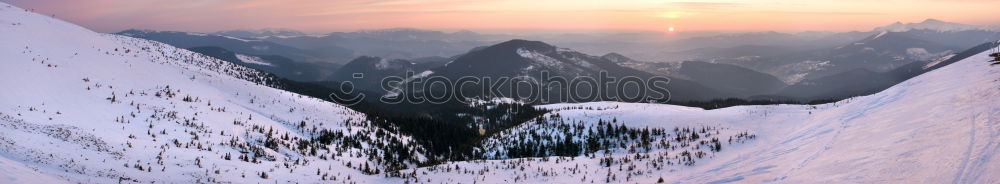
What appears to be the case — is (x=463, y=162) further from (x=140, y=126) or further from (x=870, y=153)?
(x=140, y=126)

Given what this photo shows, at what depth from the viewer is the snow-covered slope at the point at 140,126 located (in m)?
19.1

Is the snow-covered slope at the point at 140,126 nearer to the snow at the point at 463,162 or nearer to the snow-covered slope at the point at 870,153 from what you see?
the snow at the point at 463,162

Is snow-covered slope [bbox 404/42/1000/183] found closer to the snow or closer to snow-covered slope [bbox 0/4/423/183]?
the snow

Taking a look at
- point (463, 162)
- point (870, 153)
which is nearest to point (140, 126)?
point (463, 162)

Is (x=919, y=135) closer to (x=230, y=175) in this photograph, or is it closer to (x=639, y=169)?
(x=639, y=169)

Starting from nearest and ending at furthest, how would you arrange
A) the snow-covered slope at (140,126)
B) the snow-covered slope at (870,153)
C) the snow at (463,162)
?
the snow-covered slope at (870,153), the snow at (463,162), the snow-covered slope at (140,126)

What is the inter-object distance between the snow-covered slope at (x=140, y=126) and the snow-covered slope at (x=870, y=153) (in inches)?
388

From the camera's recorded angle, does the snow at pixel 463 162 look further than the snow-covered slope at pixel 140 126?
No

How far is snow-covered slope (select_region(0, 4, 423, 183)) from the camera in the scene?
19.1m

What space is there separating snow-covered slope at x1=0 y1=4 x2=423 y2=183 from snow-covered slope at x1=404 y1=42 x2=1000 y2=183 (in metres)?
9.86

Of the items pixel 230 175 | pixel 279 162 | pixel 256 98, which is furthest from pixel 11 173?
pixel 256 98

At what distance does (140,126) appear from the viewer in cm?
2970

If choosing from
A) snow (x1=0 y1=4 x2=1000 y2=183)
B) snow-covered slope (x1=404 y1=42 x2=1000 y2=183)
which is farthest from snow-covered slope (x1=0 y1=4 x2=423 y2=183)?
snow-covered slope (x1=404 y1=42 x2=1000 y2=183)

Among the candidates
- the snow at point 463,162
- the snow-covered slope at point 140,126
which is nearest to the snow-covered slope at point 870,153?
the snow at point 463,162
